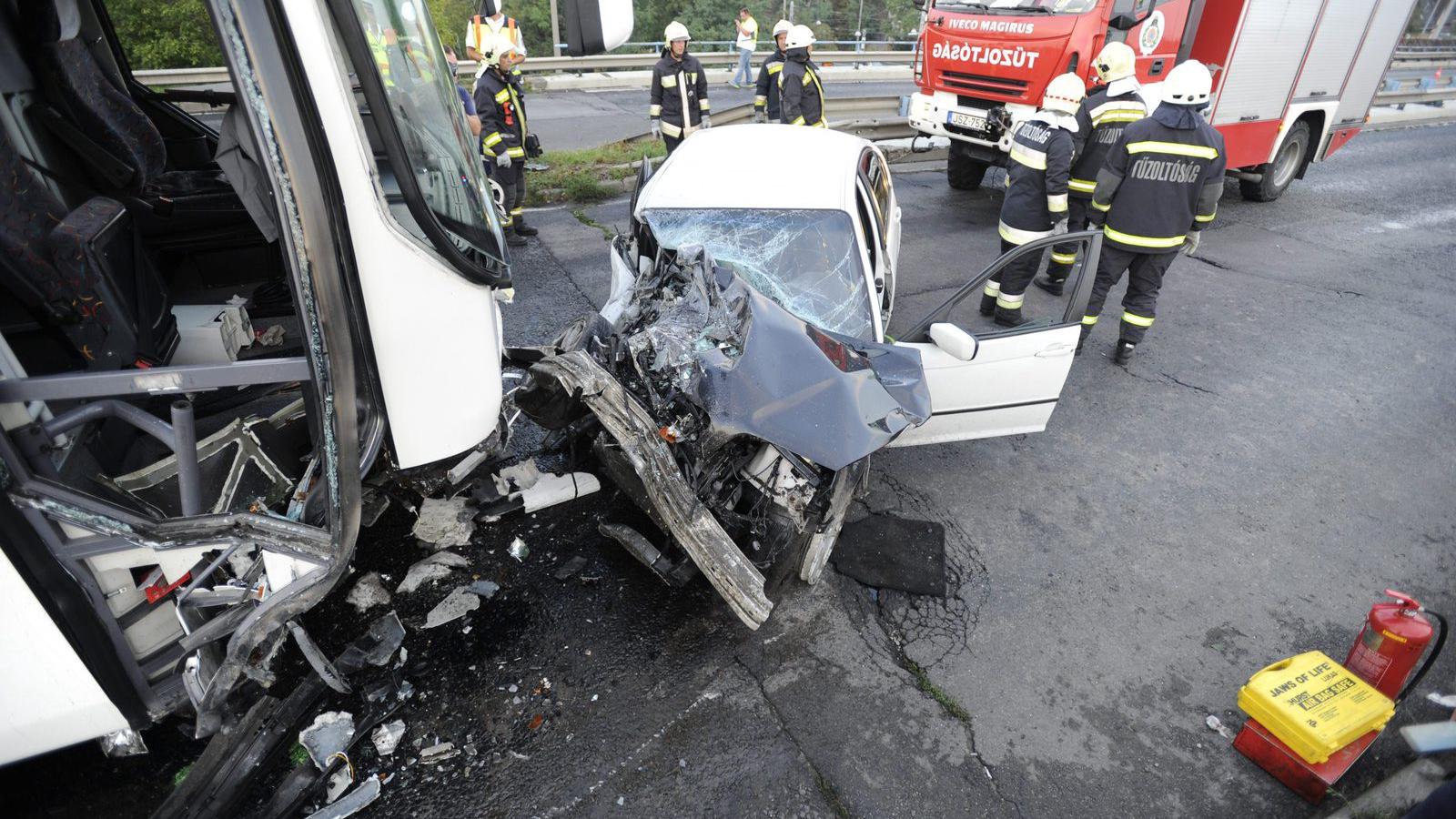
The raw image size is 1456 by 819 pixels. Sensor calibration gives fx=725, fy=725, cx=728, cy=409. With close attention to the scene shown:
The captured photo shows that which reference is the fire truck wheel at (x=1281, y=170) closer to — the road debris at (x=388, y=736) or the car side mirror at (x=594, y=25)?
the car side mirror at (x=594, y=25)

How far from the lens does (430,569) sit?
3514mm

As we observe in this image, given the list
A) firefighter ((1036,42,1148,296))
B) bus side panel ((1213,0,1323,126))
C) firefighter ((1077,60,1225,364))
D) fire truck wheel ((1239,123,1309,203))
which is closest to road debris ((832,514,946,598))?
firefighter ((1077,60,1225,364))

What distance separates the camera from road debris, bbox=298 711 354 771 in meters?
2.67

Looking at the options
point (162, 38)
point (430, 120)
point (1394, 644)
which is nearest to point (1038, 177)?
point (1394, 644)

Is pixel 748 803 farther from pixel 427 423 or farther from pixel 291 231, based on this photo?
pixel 291 231

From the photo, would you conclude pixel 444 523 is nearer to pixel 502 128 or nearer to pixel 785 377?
pixel 785 377

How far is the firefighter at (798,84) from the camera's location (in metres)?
8.61

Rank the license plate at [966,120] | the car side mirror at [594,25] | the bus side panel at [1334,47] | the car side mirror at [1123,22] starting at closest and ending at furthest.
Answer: the car side mirror at [594,25], the car side mirror at [1123,22], the license plate at [966,120], the bus side panel at [1334,47]

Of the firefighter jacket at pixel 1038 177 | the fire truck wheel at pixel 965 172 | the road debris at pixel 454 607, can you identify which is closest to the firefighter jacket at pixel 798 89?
the fire truck wheel at pixel 965 172

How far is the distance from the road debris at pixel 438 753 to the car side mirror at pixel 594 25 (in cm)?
262

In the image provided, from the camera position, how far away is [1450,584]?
3.78 m

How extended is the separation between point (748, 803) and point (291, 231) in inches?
92.9

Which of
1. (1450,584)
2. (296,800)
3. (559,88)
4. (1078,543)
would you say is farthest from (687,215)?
(559,88)

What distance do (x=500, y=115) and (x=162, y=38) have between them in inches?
456
